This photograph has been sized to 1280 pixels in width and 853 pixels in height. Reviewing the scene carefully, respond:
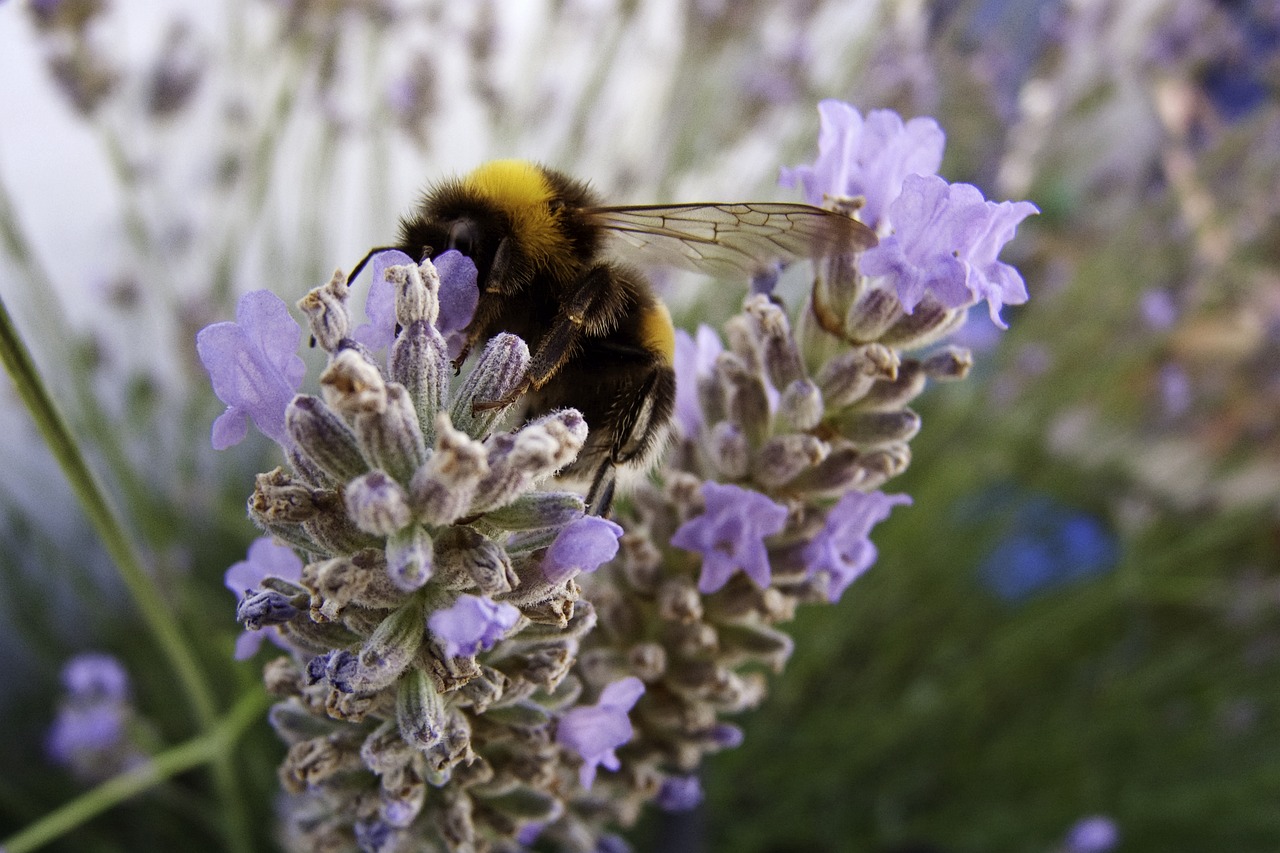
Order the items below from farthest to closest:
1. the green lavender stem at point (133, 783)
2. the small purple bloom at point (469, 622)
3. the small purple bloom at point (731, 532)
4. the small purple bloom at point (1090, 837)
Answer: the small purple bloom at point (1090, 837) → the green lavender stem at point (133, 783) → the small purple bloom at point (731, 532) → the small purple bloom at point (469, 622)

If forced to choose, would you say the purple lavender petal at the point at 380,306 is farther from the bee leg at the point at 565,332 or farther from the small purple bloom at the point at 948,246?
the small purple bloom at the point at 948,246

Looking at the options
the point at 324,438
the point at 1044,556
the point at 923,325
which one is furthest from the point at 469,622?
the point at 1044,556

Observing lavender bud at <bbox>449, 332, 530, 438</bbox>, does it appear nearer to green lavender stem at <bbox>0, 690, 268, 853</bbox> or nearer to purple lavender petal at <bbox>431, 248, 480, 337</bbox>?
purple lavender petal at <bbox>431, 248, 480, 337</bbox>

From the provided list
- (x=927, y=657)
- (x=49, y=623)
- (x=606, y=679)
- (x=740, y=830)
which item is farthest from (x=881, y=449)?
(x=49, y=623)

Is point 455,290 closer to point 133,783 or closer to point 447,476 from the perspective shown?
point 447,476

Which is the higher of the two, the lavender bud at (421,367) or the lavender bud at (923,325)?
the lavender bud at (923,325)

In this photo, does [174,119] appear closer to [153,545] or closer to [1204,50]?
[153,545]

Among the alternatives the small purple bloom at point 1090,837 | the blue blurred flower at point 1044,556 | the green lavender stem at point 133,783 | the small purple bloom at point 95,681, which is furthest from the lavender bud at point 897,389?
the blue blurred flower at point 1044,556
